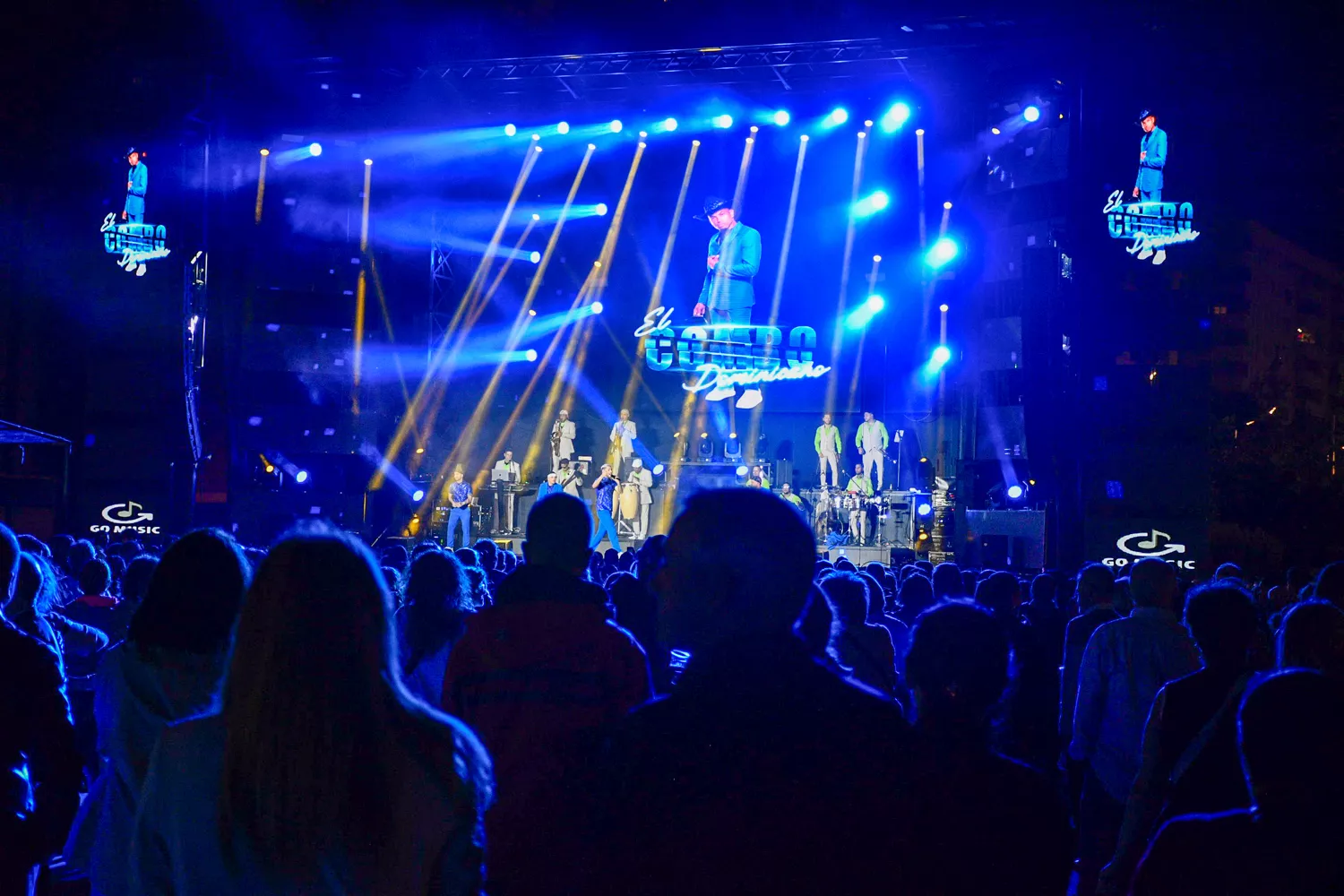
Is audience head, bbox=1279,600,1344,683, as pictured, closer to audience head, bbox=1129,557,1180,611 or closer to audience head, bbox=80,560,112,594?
audience head, bbox=1129,557,1180,611

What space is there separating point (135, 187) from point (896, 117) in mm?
13807

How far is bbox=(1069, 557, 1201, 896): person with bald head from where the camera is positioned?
4406mm

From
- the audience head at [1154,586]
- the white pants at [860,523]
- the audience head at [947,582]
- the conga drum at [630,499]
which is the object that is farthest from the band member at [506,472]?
the audience head at [1154,586]

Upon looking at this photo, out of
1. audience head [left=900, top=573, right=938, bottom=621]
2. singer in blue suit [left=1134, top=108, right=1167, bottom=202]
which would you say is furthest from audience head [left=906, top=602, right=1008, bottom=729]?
singer in blue suit [left=1134, top=108, right=1167, bottom=202]

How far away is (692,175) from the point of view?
79.0ft

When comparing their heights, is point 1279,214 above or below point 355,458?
above

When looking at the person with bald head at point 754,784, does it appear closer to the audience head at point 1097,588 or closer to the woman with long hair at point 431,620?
the woman with long hair at point 431,620

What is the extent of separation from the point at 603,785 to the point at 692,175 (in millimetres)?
23220

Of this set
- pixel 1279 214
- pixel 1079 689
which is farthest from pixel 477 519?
pixel 1279 214

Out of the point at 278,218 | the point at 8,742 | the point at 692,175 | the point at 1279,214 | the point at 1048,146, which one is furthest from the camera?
the point at 1279,214

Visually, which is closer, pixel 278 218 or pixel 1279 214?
pixel 278 218

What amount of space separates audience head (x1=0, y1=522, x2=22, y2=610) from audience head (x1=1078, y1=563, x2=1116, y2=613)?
473cm

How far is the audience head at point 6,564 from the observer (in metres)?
3.25

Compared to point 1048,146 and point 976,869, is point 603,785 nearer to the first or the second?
point 976,869
